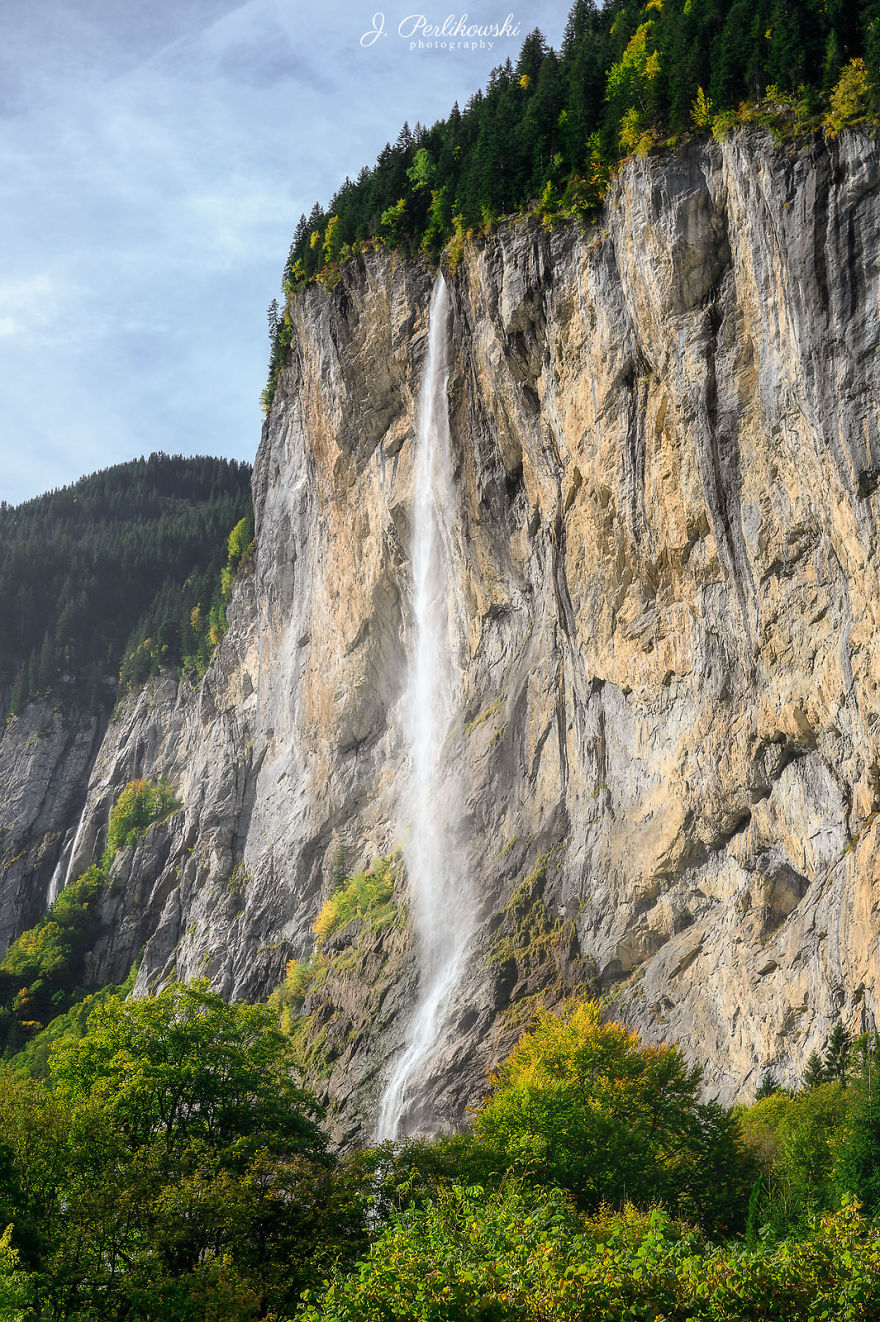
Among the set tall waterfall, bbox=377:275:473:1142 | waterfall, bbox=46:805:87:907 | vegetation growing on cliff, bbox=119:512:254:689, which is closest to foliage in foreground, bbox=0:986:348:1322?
tall waterfall, bbox=377:275:473:1142

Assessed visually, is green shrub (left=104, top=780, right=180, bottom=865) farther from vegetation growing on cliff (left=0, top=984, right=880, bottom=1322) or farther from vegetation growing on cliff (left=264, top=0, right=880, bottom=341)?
vegetation growing on cliff (left=0, top=984, right=880, bottom=1322)

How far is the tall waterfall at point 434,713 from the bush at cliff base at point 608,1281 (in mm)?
25681

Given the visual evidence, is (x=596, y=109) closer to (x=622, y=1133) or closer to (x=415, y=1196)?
(x=622, y=1133)

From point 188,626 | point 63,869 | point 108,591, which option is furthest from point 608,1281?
point 108,591

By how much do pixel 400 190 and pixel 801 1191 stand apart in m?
50.1

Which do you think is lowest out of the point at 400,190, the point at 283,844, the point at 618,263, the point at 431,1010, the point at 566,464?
the point at 431,1010

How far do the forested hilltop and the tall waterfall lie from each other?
132 feet

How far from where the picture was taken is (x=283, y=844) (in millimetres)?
60719

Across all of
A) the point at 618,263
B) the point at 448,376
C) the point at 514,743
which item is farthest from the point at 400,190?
the point at 514,743

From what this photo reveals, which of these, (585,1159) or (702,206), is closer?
(585,1159)

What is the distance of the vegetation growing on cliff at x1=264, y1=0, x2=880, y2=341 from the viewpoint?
111ft

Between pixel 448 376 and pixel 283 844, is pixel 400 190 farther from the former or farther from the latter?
pixel 283 844

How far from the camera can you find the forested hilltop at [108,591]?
9975 cm

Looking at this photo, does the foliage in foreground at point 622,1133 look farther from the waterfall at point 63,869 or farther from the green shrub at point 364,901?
the waterfall at point 63,869
